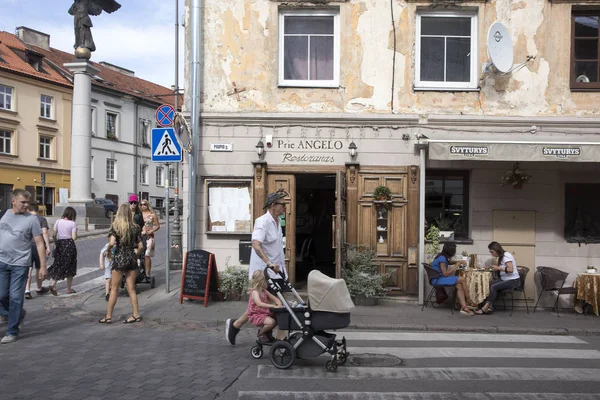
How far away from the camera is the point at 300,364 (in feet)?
21.3

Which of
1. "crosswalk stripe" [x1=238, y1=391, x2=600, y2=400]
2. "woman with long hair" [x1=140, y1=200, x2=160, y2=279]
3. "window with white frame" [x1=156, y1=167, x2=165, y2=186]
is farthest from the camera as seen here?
"window with white frame" [x1=156, y1=167, x2=165, y2=186]

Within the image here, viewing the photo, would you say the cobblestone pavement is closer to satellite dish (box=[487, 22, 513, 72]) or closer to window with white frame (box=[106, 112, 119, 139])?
satellite dish (box=[487, 22, 513, 72])

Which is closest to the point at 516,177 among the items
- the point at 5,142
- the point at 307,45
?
the point at 307,45

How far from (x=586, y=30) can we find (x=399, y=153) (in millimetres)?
4422

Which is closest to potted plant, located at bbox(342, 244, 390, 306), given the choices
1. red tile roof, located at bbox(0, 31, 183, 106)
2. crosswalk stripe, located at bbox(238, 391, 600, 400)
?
crosswalk stripe, located at bbox(238, 391, 600, 400)

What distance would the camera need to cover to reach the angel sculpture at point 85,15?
78.4 ft

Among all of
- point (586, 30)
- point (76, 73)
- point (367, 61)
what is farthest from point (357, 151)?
point (76, 73)

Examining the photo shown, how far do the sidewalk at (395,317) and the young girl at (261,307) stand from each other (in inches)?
92.1

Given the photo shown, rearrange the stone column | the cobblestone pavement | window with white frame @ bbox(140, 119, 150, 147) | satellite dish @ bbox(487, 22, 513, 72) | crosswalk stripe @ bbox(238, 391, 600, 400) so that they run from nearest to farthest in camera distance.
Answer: crosswalk stripe @ bbox(238, 391, 600, 400) < the cobblestone pavement < satellite dish @ bbox(487, 22, 513, 72) < the stone column < window with white frame @ bbox(140, 119, 150, 147)

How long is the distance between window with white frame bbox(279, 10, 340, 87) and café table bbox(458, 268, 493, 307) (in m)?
4.63

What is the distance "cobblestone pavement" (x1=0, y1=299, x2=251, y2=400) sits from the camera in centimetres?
543

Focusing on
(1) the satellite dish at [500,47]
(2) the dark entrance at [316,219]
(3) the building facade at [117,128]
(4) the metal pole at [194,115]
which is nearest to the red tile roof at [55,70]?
(3) the building facade at [117,128]

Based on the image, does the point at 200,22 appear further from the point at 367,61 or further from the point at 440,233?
the point at 440,233

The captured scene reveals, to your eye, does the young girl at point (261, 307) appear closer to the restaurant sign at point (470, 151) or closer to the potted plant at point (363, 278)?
the potted plant at point (363, 278)
